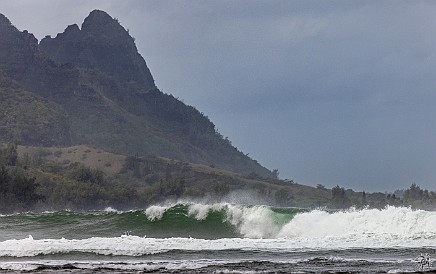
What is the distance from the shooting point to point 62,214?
59500mm

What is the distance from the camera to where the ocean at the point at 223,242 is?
26234 mm

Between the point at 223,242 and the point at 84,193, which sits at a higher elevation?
the point at 84,193

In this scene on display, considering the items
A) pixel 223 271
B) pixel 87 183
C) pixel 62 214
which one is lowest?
pixel 223 271

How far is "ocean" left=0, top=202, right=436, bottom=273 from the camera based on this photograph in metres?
26.2

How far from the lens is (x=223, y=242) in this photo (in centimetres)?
3650

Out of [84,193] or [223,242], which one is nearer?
[223,242]

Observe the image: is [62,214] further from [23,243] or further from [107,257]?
[107,257]

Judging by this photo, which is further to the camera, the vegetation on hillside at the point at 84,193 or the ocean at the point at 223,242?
the vegetation on hillside at the point at 84,193

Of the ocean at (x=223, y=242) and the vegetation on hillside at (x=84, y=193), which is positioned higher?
Result: the vegetation on hillside at (x=84, y=193)

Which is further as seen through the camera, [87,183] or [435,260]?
[87,183]

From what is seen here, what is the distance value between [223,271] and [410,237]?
15.0m

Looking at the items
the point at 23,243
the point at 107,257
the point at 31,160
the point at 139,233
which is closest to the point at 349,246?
the point at 107,257

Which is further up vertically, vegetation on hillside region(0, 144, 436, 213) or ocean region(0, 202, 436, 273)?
vegetation on hillside region(0, 144, 436, 213)

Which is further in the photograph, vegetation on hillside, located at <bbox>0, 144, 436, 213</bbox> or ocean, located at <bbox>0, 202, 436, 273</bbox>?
vegetation on hillside, located at <bbox>0, 144, 436, 213</bbox>
